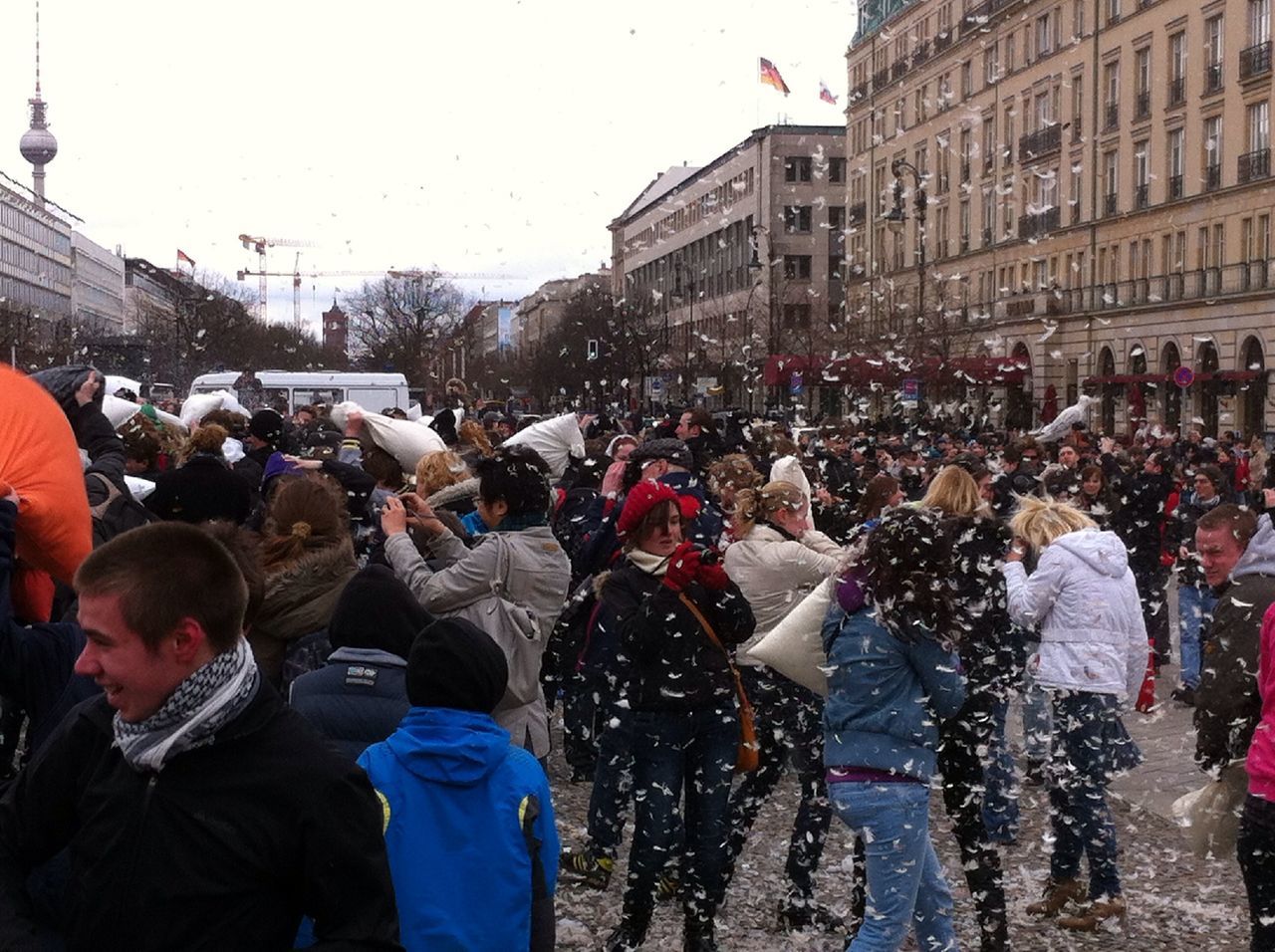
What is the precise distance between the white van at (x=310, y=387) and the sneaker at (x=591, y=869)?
22562 mm

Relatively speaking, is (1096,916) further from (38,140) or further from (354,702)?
(38,140)

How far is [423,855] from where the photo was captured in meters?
3.61

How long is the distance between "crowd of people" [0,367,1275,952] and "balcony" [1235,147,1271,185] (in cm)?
3831

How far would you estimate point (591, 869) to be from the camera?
7.11 metres

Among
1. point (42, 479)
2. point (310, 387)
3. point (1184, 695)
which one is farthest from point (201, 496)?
point (310, 387)

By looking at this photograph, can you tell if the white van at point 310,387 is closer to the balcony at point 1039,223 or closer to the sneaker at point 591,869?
the sneaker at point 591,869

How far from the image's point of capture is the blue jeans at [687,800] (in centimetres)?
579

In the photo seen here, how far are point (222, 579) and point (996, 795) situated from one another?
5813mm

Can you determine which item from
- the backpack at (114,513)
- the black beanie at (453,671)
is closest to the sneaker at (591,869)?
the backpack at (114,513)

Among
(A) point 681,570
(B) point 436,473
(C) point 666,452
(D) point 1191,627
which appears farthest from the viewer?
(D) point 1191,627

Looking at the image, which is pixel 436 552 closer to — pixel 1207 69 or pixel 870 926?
pixel 870 926

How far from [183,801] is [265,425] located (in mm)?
8054

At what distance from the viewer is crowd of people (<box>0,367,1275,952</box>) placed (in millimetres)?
2578

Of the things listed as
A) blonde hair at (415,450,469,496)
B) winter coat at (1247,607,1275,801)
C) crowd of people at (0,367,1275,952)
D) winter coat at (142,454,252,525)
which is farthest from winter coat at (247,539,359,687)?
winter coat at (1247,607,1275,801)
